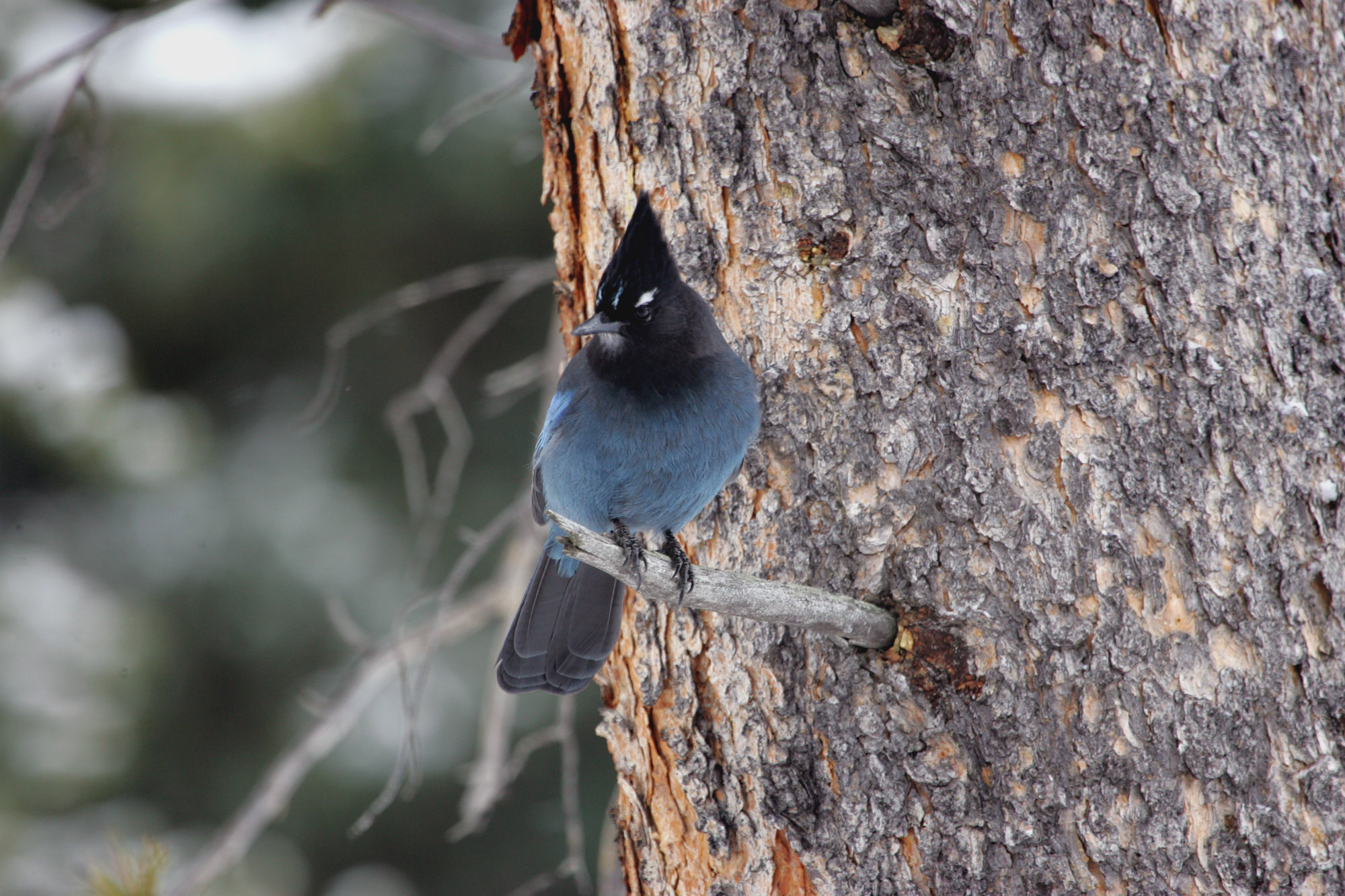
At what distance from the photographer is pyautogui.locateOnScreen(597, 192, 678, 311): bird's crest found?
194 centimetres

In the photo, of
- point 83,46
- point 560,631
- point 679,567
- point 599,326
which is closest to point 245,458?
point 83,46

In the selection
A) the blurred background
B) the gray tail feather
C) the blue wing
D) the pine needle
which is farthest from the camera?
the blurred background

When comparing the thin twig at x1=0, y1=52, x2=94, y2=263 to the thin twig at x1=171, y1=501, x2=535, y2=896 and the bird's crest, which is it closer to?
the thin twig at x1=171, y1=501, x2=535, y2=896

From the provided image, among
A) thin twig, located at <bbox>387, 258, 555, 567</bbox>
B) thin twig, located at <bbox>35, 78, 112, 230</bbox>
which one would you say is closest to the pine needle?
thin twig, located at <bbox>387, 258, 555, 567</bbox>

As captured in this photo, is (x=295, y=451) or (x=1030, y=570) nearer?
(x=1030, y=570)

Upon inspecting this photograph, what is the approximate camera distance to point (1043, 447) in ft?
5.70

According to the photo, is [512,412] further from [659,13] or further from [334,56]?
[659,13]

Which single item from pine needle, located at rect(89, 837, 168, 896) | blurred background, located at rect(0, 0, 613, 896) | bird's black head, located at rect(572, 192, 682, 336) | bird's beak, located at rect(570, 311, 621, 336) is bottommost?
blurred background, located at rect(0, 0, 613, 896)

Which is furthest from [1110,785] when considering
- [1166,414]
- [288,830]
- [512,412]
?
[288,830]

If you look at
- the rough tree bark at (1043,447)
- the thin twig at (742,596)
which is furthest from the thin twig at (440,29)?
the thin twig at (742,596)

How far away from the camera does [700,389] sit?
6.91 feet

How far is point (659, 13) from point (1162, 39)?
0.85 meters

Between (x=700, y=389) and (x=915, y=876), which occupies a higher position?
(x=700, y=389)

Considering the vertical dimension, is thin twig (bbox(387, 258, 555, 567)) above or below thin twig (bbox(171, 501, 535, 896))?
above
